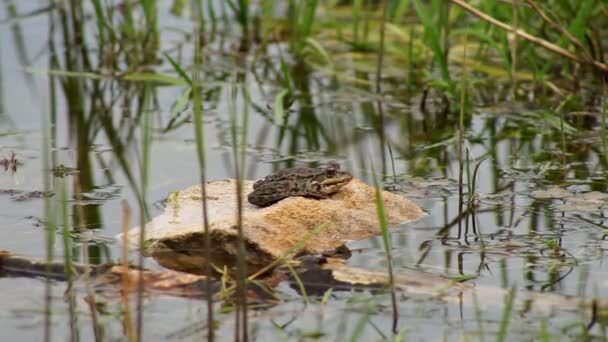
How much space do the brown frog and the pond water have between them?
16.1 inches

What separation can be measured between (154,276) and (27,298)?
1.60ft

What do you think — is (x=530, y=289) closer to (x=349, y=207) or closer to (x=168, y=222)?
(x=349, y=207)

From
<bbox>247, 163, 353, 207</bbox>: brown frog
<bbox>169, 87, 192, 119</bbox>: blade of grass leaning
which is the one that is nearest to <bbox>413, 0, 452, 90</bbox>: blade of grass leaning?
<bbox>169, 87, 192, 119</bbox>: blade of grass leaning

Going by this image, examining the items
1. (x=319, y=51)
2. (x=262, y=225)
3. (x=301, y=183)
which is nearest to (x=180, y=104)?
(x=319, y=51)

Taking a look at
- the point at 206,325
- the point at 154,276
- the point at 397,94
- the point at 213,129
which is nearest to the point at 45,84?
the point at 213,129

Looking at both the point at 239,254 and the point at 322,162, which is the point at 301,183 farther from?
the point at 239,254

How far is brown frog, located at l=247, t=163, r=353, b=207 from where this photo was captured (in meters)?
5.46

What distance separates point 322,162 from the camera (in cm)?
668

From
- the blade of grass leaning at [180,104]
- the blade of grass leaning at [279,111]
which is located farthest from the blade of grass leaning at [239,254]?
the blade of grass leaning at [279,111]

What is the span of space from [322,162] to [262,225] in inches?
65.3

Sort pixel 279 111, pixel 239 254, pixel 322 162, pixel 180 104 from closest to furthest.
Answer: pixel 239 254 → pixel 322 162 → pixel 180 104 → pixel 279 111

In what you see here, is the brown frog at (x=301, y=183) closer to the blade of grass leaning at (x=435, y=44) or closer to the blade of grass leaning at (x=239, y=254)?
the blade of grass leaning at (x=239, y=254)

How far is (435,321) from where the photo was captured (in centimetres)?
418

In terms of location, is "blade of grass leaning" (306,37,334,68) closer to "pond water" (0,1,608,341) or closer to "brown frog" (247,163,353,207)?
"pond water" (0,1,608,341)
